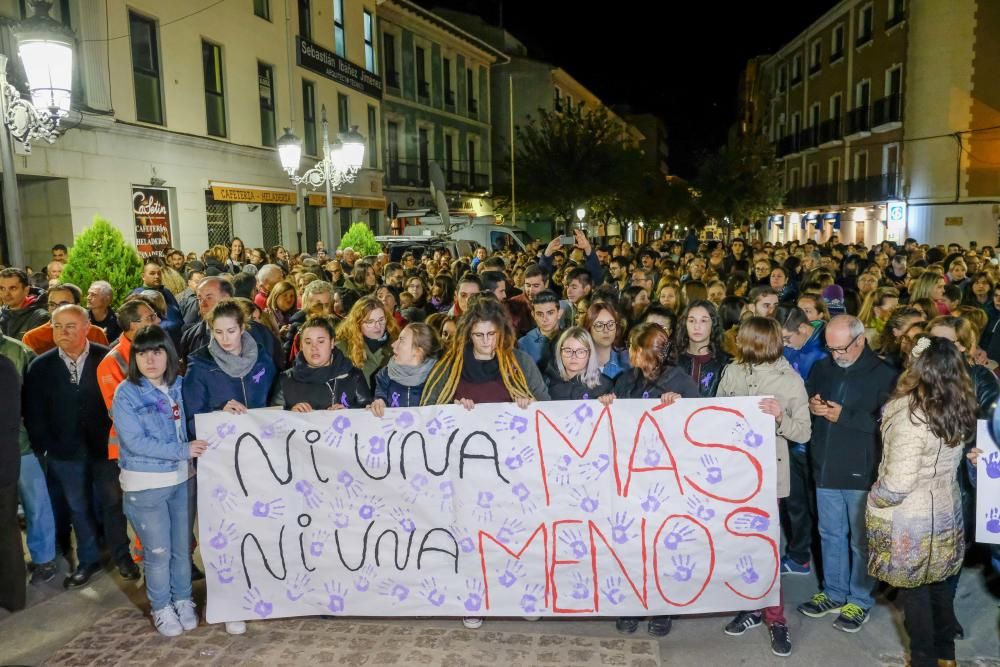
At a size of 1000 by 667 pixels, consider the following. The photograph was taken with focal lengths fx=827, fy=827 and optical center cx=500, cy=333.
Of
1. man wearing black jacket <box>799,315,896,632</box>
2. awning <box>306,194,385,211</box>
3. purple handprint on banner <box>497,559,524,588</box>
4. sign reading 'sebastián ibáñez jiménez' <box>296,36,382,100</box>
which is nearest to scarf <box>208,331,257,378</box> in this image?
purple handprint on banner <box>497,559,524,588</box>

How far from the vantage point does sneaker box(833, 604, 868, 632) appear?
14.7ft

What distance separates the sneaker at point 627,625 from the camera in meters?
4.51

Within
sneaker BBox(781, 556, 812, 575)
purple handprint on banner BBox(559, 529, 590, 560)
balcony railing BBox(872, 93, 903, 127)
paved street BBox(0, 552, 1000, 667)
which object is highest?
balcony railing BBox(872, 93, 903, 127)

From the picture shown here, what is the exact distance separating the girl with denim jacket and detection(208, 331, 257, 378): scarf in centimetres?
27

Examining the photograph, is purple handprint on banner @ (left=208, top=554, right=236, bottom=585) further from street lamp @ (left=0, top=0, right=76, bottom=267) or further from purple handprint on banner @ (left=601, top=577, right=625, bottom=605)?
street lamp @ (left=0, top=0, right=76, bottom=267)

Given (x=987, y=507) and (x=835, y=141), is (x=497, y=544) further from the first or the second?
(x=835, y=141)

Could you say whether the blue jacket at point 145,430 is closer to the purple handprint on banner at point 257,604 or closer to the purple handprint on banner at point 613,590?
the purple handprint on banner at point 257,604

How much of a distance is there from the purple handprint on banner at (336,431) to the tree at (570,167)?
3254cm

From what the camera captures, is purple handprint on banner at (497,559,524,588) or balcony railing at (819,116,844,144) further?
balcony railing at (819,116,844,144)

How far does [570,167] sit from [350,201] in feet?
46.0

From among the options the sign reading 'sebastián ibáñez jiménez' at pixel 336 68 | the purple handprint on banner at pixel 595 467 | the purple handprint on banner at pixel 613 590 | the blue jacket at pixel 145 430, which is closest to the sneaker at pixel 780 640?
the purple handprint on banner at pixel 613 590

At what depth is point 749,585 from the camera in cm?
441

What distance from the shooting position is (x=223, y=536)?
460cm

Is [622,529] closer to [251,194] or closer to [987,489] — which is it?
[987,489]
